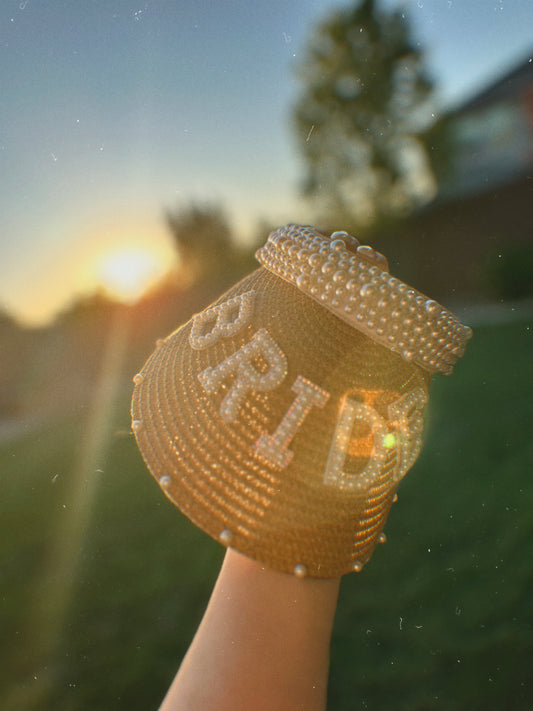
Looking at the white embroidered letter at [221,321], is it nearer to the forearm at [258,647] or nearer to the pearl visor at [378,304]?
the pearl visor at [378,304]

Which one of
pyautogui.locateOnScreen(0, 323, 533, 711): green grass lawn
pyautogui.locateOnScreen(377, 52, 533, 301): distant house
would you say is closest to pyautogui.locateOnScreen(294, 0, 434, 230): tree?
pyautogui.locateOnScreen(377, 52, 533, 301): distant house

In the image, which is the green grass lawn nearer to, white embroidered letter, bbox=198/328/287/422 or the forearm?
the forearm

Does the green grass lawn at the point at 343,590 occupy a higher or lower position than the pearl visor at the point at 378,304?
lower

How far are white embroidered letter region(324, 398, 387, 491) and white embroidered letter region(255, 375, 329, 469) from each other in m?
0.05

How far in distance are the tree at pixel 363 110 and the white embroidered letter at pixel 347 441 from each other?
15.5m

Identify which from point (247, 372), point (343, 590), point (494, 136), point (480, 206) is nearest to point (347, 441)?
point (247, 372)

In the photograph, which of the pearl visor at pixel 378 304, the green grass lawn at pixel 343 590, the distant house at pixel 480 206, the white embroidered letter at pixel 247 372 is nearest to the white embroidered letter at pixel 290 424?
the white embroidered letter at pixel 247 372

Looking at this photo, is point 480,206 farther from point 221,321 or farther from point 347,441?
point 347,441

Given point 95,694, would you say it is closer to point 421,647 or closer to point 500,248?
point 421,647

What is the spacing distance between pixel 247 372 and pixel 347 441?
0.24m

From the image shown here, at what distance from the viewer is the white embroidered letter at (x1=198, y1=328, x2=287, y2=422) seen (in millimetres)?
1133

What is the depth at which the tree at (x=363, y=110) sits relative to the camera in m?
16.3

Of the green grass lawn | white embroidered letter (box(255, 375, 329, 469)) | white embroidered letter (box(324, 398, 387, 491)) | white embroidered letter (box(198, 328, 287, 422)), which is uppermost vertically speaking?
white embroidered letter (box(198, 328, 287, 422))

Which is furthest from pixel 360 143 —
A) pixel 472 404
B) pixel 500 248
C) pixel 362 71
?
pixel 472 404
